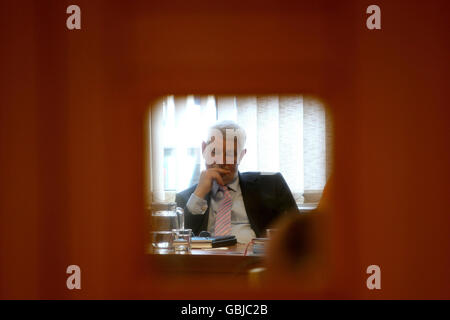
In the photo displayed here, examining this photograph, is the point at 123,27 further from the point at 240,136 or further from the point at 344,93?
the point at 240,136

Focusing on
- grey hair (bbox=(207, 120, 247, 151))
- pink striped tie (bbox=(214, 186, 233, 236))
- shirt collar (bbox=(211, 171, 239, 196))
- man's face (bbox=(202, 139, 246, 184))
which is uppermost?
grey hair (bbox=(207, 120, 247, 151))

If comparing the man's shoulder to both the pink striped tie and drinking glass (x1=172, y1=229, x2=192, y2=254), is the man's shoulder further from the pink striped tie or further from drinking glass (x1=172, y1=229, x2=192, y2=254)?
drinking glass (x1=172, y1=229, x2=192, y2=254)

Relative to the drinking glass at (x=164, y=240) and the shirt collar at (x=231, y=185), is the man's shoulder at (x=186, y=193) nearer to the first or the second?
the shirt collar at (x=231, y=185)

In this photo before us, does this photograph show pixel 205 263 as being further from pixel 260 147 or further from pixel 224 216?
pixel 260 147

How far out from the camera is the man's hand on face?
2.05 metres

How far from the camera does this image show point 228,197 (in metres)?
2.13

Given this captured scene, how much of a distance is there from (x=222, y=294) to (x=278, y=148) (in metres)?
1.70

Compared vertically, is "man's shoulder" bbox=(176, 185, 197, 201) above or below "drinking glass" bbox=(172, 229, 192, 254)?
above

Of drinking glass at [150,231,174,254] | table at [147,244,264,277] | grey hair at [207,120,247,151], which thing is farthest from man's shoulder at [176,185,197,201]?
table at [147,244,264,277]

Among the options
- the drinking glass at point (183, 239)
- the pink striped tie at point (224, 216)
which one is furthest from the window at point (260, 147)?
the drinking glass at point (183, 239)

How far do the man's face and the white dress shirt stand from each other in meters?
0.06

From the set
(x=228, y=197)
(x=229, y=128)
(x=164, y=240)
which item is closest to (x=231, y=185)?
(x=228, y=197)

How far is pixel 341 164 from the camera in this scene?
2.62 ft
